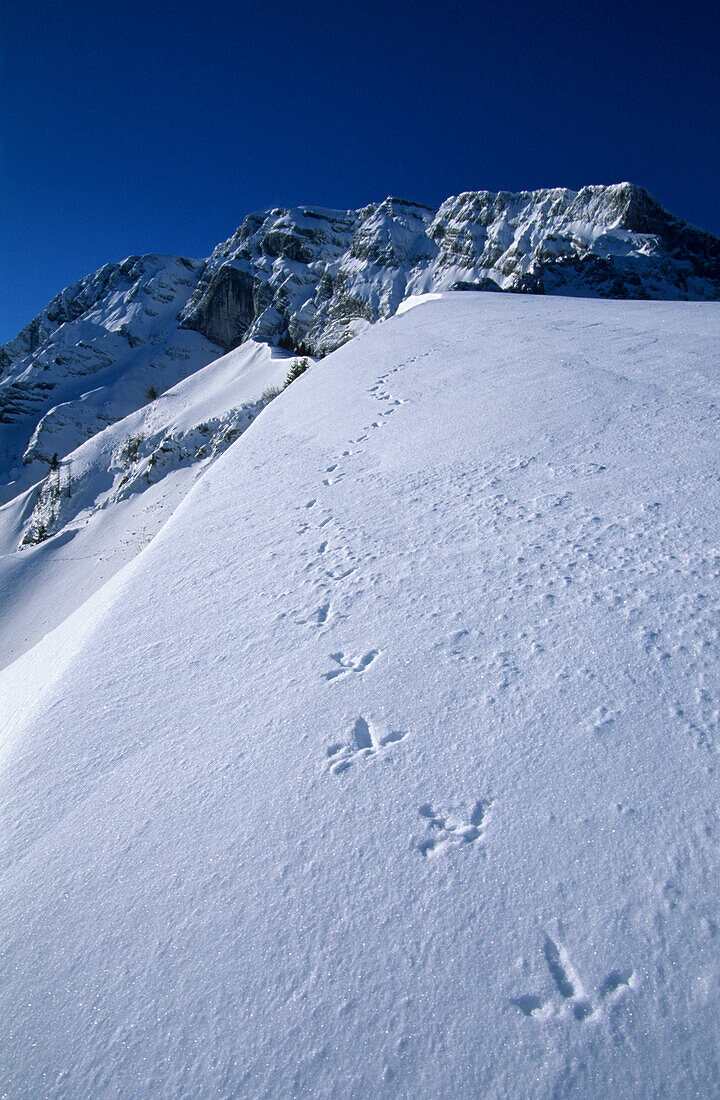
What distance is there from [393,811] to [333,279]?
8051cm

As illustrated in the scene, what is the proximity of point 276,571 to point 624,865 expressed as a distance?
8.87 ft

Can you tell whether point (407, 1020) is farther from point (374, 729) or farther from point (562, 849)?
point (374, 729)

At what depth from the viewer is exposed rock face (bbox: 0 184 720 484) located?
54.8 meters

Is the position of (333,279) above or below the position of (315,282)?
below

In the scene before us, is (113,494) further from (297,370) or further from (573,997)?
(573,997)

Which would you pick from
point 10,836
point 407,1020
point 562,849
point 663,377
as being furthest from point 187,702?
point 663,377

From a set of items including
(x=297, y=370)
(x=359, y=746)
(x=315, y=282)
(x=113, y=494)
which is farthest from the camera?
(x=315, y=282)

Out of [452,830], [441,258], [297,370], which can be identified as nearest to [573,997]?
[452,830]

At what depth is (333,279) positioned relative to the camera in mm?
71938

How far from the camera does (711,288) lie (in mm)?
55500

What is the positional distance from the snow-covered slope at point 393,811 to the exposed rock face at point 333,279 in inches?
2161

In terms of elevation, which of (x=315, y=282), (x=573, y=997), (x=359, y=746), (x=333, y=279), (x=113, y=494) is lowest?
(x=573, y=997)

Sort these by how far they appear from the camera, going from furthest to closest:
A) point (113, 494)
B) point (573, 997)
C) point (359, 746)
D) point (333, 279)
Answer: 1. point (333, 279)
2. point (113, 494)
3. point (359, 746)
4. point (573, 997)

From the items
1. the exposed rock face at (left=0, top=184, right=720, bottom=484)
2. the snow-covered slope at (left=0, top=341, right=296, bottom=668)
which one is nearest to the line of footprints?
the snow-covered slope at (left=0, top=341, right=296, bottom=668)
